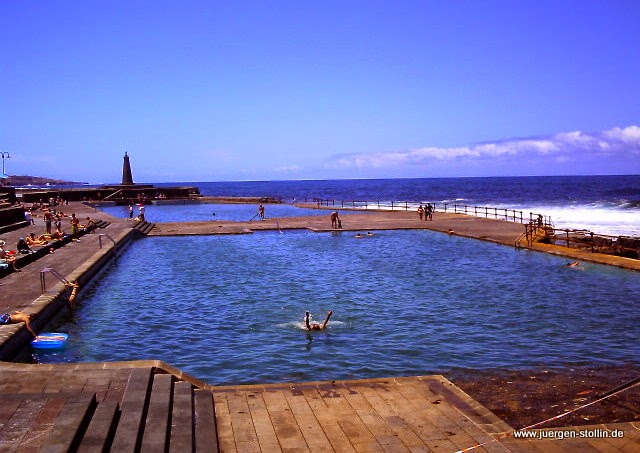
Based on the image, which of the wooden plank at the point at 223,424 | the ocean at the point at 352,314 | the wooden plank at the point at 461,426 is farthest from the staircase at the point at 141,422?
the wooden plank at the point at 461,426

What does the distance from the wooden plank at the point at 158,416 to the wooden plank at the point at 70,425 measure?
2.63 feet

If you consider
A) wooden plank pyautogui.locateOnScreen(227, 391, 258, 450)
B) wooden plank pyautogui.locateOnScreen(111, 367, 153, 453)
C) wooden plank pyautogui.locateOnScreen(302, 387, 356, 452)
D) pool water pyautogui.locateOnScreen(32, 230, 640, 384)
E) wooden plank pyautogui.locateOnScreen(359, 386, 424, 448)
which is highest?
wooden plank pyautogui.locateOnScreen(111, 367, 153, 453)

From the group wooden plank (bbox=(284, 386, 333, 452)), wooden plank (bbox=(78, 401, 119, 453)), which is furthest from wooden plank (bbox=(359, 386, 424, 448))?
wooden plank (bbox=(78, 401, 119, 453))

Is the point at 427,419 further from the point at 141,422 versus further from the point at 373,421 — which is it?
the point at 141,422

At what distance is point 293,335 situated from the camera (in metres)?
16.1

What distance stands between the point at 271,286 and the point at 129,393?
13977 millimetres

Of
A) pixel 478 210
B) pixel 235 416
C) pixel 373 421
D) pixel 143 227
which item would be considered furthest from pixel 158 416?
pixel 478 210

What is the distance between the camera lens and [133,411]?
8.71 metres

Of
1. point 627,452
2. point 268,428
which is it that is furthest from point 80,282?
point 627,452

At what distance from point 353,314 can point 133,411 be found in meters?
10.6

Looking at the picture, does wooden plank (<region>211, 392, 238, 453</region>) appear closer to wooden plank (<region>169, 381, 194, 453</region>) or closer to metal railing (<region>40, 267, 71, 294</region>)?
wooden plank (<region>169, 381, 194, 453</region>)

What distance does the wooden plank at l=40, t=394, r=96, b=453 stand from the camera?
284 inches

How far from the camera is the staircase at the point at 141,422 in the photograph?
7.57 meters

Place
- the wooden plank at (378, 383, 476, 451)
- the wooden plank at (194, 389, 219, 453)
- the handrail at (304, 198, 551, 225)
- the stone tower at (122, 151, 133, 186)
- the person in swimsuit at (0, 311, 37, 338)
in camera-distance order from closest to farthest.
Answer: the wooden plank at (194, 389, 219, 453) < the wooden plank at (378, 383, 476, 451) < the person in swimsuit at (0, 311, 37, 338) < the handrail at (304, 198, 551, 225) < the stone tower at (122, 151, 133, 186)
